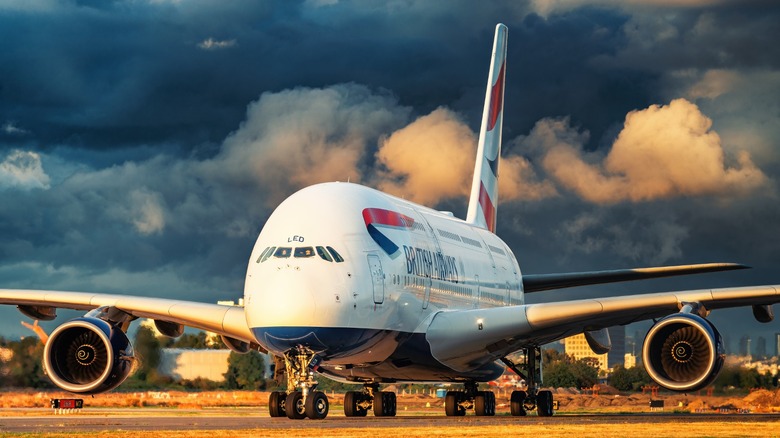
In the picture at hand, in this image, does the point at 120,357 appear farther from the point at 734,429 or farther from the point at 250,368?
the point at 250,368

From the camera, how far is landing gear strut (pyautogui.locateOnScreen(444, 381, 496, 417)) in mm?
31219

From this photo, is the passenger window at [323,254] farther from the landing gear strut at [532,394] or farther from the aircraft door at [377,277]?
the landing gear strut at [532,394]

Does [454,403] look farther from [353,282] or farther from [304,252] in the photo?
[304,252]

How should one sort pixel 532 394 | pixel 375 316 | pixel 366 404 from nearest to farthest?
pixel 375 316 → pixel 366 404 → pixel 532 394

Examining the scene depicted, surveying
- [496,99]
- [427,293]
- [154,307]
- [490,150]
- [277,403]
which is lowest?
[277,403]

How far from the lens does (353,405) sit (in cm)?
2925

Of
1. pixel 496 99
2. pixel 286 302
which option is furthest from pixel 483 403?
pixel 496 99

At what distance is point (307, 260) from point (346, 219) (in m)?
1.64

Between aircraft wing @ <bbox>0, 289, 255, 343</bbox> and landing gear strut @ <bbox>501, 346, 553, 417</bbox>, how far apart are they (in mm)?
7046

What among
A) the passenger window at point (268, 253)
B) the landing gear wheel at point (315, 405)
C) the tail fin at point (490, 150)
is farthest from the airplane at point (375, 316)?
the tail fin at point (490, 150)

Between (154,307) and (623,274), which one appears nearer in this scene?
(154,307)

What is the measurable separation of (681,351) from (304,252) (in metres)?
7.72

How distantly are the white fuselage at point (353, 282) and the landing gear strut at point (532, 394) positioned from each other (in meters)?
1.86

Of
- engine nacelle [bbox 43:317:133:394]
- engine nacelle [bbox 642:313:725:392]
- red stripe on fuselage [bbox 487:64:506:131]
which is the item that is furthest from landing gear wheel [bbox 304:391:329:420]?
red stripe on fuselage [bbox 487:64:506:131]
